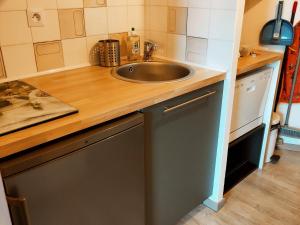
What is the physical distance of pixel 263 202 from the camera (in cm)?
195

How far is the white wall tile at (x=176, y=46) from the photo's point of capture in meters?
1.70

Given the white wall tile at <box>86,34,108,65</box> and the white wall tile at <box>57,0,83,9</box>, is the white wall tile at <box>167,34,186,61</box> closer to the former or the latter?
the white wall tile at <box>86,34,108,65</box>

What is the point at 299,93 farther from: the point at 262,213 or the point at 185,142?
the point at 185,142

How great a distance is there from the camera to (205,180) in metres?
1.75

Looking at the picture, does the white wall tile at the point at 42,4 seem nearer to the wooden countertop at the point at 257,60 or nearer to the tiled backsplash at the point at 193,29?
the tiled backsplash at the point at 193,29

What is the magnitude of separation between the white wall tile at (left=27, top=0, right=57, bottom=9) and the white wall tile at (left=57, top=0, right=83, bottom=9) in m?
0.03

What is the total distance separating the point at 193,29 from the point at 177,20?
12cm

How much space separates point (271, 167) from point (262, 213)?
1.88 ft

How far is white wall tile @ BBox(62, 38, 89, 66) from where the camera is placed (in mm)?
1557

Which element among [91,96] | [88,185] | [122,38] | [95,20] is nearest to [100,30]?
[95,20]

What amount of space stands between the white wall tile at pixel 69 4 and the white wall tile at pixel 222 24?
70 cm

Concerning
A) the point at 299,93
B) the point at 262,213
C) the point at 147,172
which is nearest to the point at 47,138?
the point at 147,172

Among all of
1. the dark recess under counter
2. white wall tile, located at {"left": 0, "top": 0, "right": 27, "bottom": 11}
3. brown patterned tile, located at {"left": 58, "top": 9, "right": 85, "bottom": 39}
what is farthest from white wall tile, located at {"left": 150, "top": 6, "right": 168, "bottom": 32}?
the dark recess under counter

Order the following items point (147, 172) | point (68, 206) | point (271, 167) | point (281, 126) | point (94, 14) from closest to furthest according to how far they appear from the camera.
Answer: point (68, 206) → point (147, 172) → point (94, 14) → point (271, 167) → point (281, 126)
